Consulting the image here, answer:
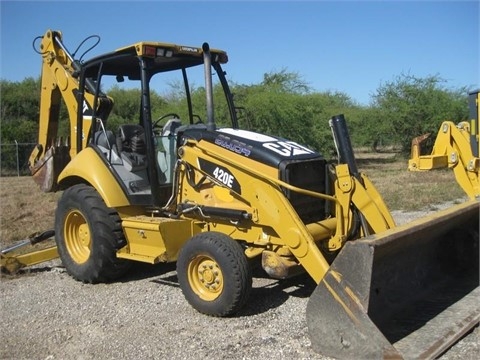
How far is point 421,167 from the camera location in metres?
7.23

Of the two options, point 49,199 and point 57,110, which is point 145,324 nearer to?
point 57,110

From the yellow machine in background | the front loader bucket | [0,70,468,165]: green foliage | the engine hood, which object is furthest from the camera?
[0,70,468,165]: green foliage

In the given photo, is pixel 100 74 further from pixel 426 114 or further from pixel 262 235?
pixel 426 114

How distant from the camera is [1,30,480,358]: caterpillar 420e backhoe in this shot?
13.0 feet

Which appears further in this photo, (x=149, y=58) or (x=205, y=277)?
(x=149, y=58)

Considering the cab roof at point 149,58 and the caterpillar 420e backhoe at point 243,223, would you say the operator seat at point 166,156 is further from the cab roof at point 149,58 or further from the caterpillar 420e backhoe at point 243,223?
the cab roof at point 149,58

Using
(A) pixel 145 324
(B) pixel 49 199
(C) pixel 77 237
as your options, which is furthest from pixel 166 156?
(B) pixel 49 199

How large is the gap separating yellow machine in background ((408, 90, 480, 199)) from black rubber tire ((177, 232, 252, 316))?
3.48m

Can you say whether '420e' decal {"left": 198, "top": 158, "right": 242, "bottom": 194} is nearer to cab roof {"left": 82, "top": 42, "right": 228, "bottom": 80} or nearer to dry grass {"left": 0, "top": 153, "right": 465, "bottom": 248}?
cab roof {"left": 82, "top": 42, "right": 228, "bottom": 80}

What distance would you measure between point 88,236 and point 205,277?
1.96 m

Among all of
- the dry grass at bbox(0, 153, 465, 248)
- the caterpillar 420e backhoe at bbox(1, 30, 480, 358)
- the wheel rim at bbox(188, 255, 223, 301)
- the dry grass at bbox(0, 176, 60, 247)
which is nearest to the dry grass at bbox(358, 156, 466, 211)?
the dry grass at bbox(0, 153, 465, 248)

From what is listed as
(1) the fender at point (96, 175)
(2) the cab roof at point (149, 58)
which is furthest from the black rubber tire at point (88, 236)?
(2) the cab roof at point (149, 58)

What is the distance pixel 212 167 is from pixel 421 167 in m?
3.26

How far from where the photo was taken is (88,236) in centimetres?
627
